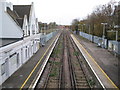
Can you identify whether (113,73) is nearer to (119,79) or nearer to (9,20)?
(119,79)

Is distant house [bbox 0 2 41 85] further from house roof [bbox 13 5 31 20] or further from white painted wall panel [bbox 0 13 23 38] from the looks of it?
house roof [bbox 13 5 31 20]

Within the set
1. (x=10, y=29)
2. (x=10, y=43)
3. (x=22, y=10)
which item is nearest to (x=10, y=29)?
(x=10, y=29)

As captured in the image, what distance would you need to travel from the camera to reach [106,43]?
1304 inches

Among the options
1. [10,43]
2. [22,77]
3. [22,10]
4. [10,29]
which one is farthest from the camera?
[22,10]

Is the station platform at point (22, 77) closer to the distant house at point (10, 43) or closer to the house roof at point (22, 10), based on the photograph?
the distant house at point (10, 43)

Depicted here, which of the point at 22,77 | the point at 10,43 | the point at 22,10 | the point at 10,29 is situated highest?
the point at 22,10

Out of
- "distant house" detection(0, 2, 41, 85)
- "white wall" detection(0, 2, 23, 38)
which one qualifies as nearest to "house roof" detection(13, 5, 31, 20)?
"distant house" detection(0, 2, 41, 85)

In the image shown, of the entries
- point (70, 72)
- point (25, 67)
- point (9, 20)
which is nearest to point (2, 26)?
point (9, 20)

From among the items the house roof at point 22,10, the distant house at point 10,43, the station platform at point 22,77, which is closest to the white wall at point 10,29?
the distant house at point 10,43

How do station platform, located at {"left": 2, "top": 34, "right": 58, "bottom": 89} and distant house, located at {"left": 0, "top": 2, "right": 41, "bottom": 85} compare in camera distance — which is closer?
station platform, located at {"left": 2, "top": 34, "right": 58, "bottom": 89}

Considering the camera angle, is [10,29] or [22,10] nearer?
[10,29]

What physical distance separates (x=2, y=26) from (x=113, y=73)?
12.2 meters

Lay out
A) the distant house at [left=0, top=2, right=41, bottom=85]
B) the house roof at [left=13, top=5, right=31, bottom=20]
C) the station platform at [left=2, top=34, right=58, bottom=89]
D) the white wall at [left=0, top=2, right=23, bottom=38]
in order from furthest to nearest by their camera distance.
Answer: the house roof at [left=13, top=5, right=31, bottom=20]
the white wall at [left=0, top=2, right=23, bottom=38]
the distant house at [left=0, top=2, right=41, bottom=85]
the station platform at [left=2, top=34, right=58, bottom=89]

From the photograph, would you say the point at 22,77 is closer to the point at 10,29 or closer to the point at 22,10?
the point at 10,29
